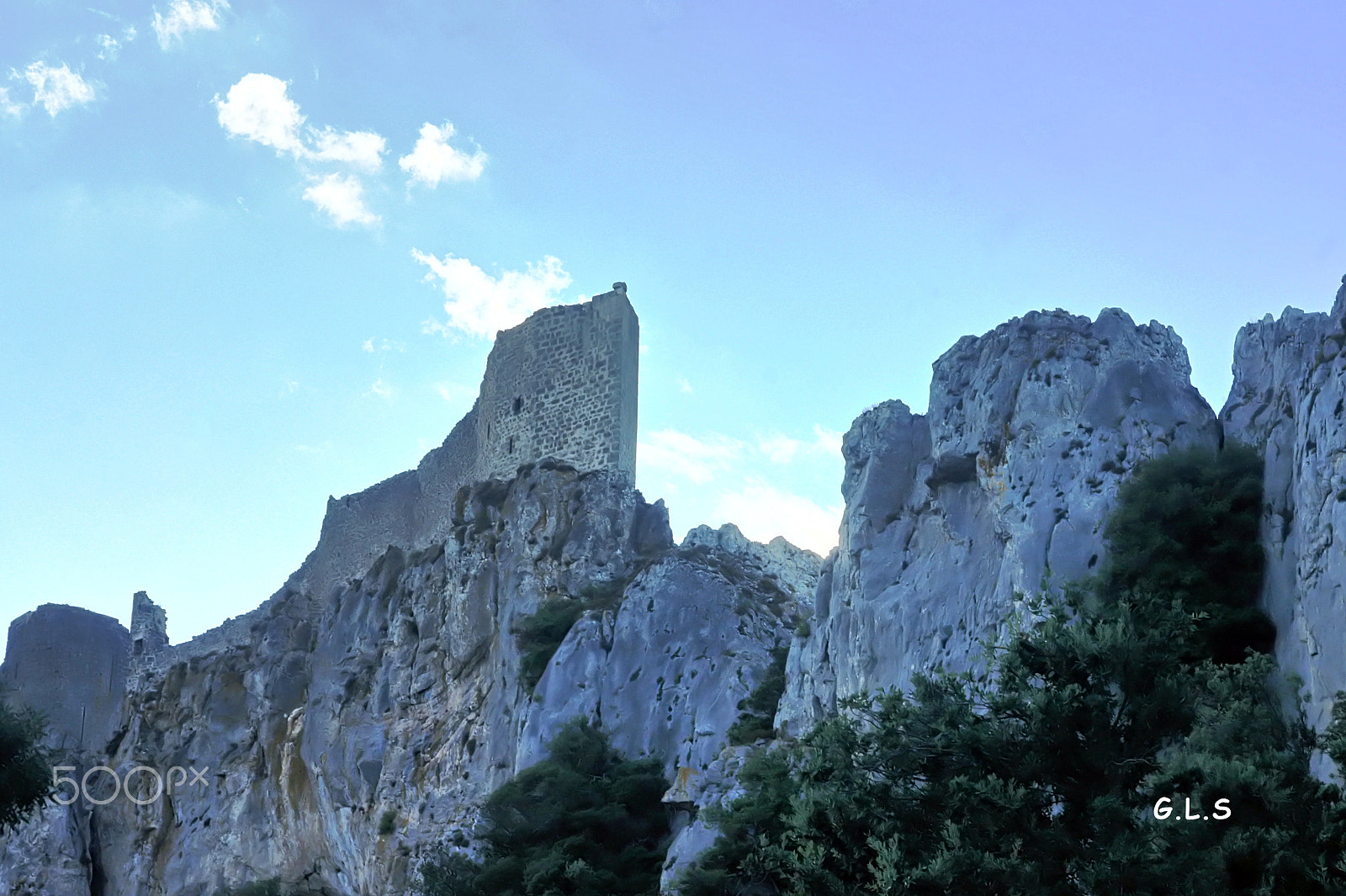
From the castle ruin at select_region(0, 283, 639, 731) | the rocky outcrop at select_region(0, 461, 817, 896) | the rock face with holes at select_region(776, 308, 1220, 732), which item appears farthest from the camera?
the castle ruin at select_region(0, 283, 639, 731)

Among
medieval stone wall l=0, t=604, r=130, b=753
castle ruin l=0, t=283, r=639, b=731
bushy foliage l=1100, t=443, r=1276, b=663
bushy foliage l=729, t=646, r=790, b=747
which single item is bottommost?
bushy foliage l=729, t=646, r=790, b=747

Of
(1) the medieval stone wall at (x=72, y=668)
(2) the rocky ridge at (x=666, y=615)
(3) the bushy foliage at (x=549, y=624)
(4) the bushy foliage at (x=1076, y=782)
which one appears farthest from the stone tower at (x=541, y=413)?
(4) the bushy foliage at (x=1076, y=782)

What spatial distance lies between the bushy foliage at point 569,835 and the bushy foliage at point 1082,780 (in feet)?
16.9

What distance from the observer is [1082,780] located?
49.3 feet

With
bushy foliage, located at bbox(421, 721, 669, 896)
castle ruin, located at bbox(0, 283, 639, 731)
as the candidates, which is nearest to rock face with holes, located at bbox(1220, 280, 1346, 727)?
bushy foliage, located at bbox(421, 721, 669, 896)

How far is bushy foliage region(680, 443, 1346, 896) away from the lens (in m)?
13.3

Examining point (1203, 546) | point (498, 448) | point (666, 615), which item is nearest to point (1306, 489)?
point (1203, 546)

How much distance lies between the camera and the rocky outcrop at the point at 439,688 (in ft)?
92.1

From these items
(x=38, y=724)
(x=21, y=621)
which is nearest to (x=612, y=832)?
(x=38, y=724)

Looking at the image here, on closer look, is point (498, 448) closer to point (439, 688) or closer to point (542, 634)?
point (439, 688)

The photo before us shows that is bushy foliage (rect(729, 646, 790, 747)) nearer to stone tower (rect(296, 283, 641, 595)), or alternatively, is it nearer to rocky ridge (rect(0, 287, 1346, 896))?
rocky ridge (rect(0, 287, 1346, 896))

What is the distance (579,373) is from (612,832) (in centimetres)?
1460

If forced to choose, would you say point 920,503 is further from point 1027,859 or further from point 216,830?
point 216,830

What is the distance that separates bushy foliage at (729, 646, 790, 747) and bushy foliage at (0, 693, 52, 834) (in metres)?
10.7
